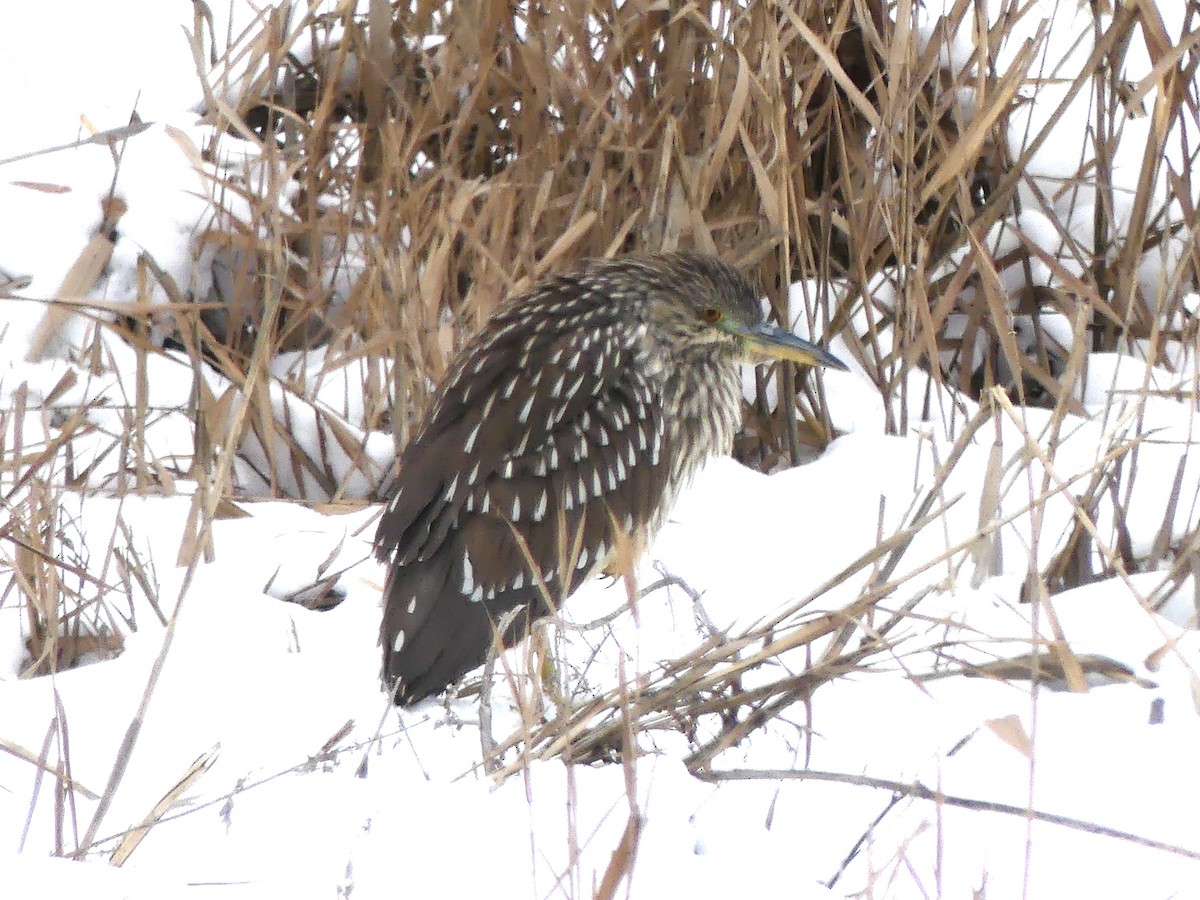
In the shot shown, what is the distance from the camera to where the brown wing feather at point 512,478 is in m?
2.99

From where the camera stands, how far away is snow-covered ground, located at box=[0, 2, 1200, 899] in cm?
193

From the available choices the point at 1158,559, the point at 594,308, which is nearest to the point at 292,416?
the point at 594,308

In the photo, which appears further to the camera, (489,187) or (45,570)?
(489,187)

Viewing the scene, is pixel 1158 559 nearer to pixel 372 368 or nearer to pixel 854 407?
pixel 854 407

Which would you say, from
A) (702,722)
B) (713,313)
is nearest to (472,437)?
(713,313)

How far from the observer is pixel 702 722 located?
2561 mm

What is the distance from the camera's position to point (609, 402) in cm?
330

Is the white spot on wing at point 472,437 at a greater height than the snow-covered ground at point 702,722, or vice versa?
the white spot on wing at point 472,437

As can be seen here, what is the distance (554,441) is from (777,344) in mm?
609

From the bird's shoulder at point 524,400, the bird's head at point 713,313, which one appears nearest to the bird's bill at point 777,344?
the bird's head at point 713,313

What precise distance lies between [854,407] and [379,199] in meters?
1.30

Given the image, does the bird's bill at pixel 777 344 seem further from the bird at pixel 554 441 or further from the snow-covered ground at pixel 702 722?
the snow-covered ground at pixel 702 722

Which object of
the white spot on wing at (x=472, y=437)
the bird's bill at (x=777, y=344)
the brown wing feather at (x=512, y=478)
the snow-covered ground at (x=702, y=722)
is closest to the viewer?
the snow-covered ground at (x=702, y=722)

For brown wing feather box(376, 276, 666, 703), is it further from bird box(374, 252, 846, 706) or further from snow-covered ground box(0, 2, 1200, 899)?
snow-covered ground box(0, 2, 1200, 899)
